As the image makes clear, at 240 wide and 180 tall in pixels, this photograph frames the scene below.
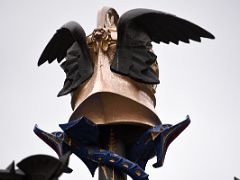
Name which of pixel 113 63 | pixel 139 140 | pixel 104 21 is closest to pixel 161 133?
pixel 139 140

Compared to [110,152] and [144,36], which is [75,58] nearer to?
[144,36]

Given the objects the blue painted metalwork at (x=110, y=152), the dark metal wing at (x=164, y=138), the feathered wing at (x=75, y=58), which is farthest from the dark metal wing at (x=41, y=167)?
the feathered wing at (x=75, y=58)

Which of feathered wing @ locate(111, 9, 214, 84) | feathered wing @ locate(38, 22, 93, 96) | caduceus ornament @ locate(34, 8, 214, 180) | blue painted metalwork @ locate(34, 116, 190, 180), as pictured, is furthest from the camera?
feathered wing @ locate(38, 22, 93, 96)

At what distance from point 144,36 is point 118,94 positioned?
1.44m

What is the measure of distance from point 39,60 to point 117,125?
2776mm

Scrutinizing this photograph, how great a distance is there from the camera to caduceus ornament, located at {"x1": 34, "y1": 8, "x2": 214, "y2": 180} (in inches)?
501

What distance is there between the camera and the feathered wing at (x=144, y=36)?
516 inches

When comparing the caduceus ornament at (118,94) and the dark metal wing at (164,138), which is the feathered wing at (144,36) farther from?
the dark metal wing at (164,138)

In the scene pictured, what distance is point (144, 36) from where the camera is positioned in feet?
44.6

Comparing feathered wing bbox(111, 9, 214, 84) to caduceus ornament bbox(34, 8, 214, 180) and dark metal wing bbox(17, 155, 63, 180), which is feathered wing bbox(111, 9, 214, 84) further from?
dark metal wing bbox(17, 155, 63, 180)

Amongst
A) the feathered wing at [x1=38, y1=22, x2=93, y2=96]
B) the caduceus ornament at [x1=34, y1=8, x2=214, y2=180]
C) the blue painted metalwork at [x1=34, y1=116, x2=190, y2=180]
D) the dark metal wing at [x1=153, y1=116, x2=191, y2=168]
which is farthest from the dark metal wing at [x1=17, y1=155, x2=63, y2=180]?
the feathered wing at [x1=38, y1=22, x2=93, y2=96]

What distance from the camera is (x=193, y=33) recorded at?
44.9 feet

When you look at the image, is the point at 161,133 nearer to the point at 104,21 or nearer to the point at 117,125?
the point at 117,125

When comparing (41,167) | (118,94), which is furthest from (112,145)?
(41,167)
